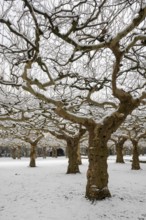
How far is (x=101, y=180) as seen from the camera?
1007 cm

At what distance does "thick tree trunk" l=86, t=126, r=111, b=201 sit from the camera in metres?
10.1

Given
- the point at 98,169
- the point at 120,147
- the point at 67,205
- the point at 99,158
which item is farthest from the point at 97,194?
the point at 120,147

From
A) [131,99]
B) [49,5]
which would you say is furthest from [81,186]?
[49,5]

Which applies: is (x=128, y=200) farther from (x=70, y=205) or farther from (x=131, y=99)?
(x=131, y=99)

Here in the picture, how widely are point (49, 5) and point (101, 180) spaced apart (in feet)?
20.5

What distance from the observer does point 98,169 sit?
396 inches

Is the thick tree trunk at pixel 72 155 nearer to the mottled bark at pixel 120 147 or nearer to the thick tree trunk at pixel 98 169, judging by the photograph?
the thick tree trunk at pixel 98 169

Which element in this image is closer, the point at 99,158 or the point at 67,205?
the point at 67,205

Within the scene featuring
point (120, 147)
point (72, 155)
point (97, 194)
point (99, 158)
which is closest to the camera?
point (97, 194)

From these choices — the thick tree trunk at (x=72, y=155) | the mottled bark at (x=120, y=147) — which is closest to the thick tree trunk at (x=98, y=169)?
the thick tree trunk at (x=72, y=155)

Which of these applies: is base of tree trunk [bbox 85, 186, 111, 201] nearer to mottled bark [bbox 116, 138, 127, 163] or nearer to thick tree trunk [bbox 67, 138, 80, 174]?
thick tree trunk [bbox 67, 138, 80, 174]

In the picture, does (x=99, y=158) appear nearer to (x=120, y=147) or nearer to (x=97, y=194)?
(x=97, y=194)

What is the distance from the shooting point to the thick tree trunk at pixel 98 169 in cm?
1005

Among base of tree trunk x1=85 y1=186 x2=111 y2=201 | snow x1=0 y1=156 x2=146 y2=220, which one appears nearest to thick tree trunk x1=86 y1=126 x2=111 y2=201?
base of tree trunk x1=85 y1=186 x2=111 y2=201
